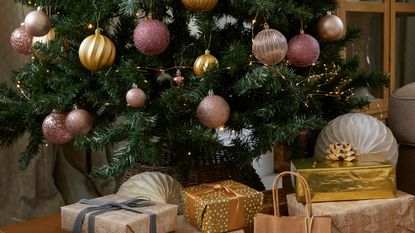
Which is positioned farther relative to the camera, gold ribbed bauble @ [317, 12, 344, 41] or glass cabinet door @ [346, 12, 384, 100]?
glass cabinet door @ [346, 12, 384, 100]

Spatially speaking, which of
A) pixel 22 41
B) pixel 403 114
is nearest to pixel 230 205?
pixel 22 41

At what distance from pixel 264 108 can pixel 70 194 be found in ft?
2.96

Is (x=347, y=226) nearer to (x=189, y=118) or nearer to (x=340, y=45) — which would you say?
(x=189, y=118)

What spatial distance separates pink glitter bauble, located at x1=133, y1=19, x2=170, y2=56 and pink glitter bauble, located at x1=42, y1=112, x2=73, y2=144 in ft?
0.80

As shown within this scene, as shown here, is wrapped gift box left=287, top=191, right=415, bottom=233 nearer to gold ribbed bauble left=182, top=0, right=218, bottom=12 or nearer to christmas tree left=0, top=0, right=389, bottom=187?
christmas tree left=0, top=0, right=389, bottom=187

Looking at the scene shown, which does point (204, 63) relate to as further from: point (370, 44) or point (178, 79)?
point (370, 44)

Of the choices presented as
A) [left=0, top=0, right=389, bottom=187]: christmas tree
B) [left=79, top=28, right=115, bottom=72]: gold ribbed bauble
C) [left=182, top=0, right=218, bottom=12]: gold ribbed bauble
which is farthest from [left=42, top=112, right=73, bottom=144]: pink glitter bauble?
[left=182, top=0, right=218, bottom=12]: gold ribbed bauble

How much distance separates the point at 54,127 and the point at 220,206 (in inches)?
15.4

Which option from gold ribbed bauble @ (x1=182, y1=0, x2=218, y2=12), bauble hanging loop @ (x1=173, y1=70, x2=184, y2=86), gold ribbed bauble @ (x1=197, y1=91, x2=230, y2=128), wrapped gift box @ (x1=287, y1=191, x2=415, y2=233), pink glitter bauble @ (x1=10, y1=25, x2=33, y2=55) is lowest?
wrapped gift box @ (x1=287, y1=191, x2=415, y2=233)

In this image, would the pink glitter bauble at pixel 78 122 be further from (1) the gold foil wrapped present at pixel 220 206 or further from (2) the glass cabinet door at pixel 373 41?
(2) the glass cabinet door at pixel 373 41

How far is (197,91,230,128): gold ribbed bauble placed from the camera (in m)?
0.89

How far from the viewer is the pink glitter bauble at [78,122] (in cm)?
96

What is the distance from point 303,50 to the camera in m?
0.97

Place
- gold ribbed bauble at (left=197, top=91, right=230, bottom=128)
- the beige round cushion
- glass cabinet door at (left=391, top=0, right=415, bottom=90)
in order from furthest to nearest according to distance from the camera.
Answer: glass cabinet door at (left=391, top=0, right=415, bottom=90)
the beige round cushion
gold ribbed bauble at (left=197, top=91, right=230, bottom=128)
